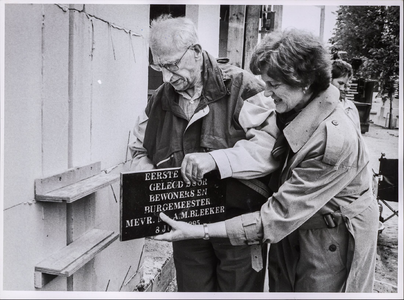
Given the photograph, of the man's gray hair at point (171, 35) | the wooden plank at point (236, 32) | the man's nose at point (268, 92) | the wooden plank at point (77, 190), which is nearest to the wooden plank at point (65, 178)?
the wooden plank at point (77, 190)

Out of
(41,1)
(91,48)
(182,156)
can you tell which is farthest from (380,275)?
(41,1)

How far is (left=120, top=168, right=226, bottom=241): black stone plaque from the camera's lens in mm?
1593

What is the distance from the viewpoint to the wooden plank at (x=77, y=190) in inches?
62.6

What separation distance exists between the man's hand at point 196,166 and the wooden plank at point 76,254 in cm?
57

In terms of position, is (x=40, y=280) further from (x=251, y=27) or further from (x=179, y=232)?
(x=251, y=27)

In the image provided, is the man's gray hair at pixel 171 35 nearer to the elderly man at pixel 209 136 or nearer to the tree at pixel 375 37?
the elderly man at pixel 209 136

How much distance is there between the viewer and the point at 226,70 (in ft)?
6.06

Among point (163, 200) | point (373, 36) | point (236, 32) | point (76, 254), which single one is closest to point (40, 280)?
point (76, 254)

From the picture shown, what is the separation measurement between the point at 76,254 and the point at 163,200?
1.54 feet

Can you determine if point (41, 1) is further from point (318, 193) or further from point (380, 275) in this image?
point (380, 275)

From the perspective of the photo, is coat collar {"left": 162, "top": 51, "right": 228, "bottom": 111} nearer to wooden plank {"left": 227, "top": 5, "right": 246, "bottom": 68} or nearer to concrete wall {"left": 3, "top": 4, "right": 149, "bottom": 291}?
concrete wall {"left": 3, "top": 4, "right": 149, "bottom": 291}

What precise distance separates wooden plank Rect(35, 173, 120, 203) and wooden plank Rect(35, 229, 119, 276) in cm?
27

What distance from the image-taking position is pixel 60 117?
1.71 meters

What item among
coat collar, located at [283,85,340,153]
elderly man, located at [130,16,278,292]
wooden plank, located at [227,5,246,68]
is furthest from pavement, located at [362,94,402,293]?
wooden plank, located at [227,5,246,68]
